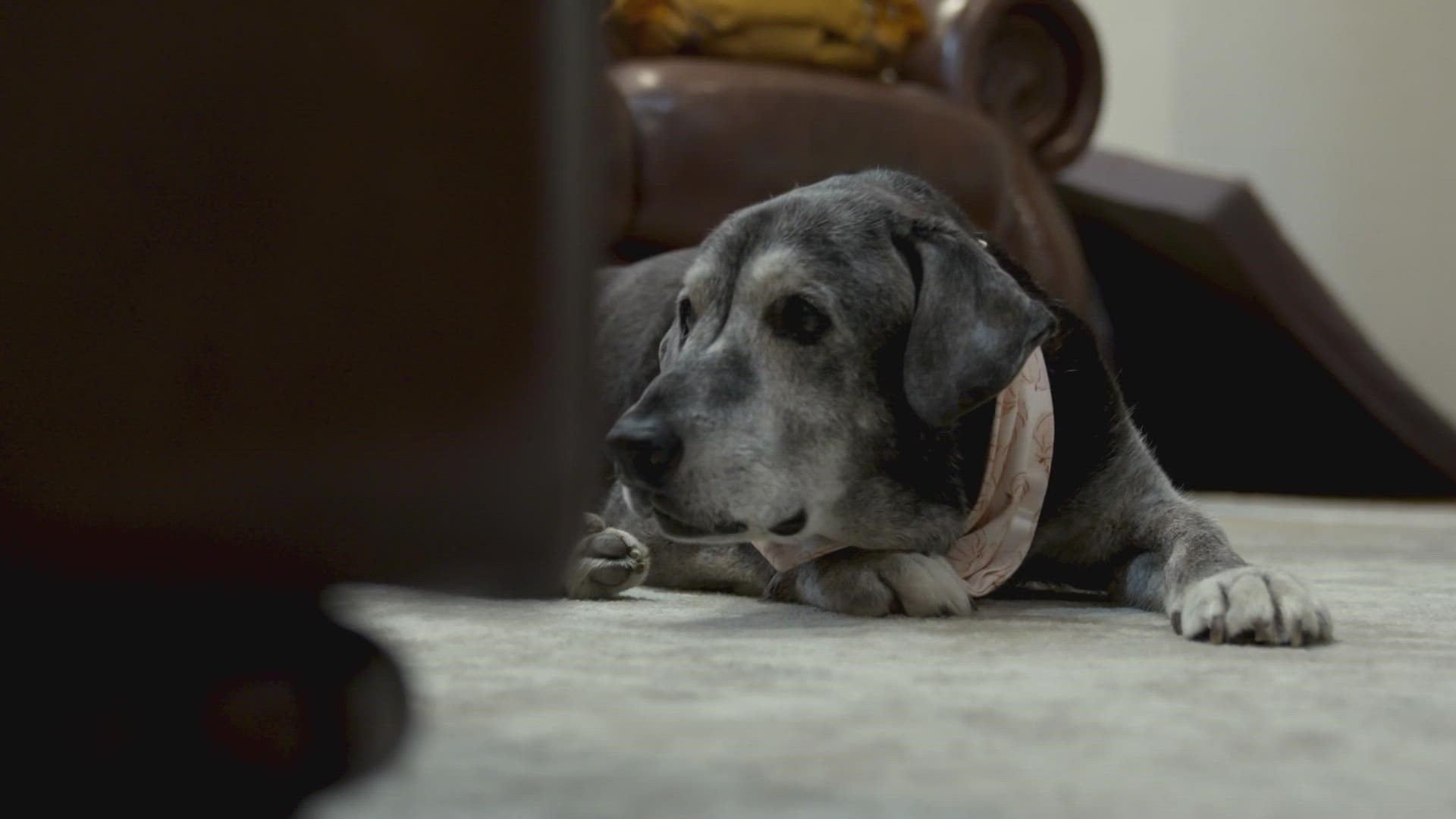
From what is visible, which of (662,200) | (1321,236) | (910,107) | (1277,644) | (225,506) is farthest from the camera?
(1321,236)

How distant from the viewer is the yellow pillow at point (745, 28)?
3.24 metres

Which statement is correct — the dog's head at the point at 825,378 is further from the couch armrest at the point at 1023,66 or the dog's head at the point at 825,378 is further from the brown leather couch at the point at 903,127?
the couch armrest at the point at 1023,66

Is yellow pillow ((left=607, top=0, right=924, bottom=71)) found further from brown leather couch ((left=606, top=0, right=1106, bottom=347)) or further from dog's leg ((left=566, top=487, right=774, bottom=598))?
dog's leg ((left=566, top=487, right=774, bottom=598))

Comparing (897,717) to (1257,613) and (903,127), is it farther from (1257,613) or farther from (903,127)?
(903,127)

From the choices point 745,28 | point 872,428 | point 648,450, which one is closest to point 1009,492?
point 872,428

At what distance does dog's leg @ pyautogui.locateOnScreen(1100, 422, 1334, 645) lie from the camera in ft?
4.82

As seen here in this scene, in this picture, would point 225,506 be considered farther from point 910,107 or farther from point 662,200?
point 910,107

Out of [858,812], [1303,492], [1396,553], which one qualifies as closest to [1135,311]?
[1303,492]

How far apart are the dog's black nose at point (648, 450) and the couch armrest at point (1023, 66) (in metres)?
2.09

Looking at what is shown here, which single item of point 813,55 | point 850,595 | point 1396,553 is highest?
point 813,55

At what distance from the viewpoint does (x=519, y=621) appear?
1.55m

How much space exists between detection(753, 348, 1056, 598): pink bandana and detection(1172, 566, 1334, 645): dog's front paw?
27 centimetres

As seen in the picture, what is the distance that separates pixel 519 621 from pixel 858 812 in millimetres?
825

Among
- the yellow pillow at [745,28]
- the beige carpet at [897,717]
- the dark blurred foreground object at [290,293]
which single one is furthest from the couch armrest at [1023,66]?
the dark blurred foreground object at [290,293]
